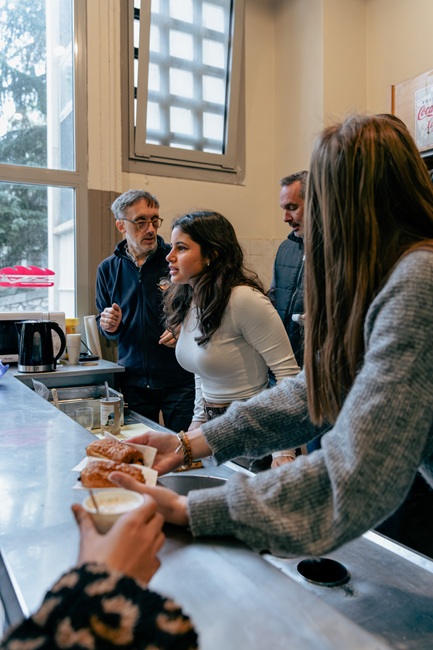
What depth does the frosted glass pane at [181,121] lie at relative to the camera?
379 cm

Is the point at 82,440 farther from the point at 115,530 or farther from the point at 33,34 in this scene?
the point at 33,34

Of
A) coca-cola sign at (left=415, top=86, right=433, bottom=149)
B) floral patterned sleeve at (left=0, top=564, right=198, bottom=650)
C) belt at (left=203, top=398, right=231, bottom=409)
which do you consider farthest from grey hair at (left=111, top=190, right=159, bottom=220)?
floral patterned sleeve at (left=0, top=564, right=198, bottom=650)

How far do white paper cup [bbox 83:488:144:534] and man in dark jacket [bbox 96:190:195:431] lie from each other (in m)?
1.93

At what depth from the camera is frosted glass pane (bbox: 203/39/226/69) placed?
3812 mm

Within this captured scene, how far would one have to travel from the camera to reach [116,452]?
1.00 meters

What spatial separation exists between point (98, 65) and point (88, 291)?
146 cm

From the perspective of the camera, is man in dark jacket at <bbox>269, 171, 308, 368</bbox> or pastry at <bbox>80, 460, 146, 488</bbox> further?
man in dark jacket at <bbox>269, 171, 308, 368</bbox>

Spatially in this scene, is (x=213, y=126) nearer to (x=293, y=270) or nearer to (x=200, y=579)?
(x=293, y=270)

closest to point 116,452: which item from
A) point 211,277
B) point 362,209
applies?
point 362,209

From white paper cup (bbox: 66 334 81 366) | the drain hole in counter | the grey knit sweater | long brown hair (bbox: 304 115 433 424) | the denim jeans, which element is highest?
long brown hair (bbox: 304 115 433 424)

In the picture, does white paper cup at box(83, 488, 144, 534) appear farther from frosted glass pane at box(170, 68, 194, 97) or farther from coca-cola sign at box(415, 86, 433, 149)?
frosted glass pane at box(170, 68, 194, 97)

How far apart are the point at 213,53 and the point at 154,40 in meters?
0.46

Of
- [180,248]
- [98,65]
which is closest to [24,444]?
[180,248]

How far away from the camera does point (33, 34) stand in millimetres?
3324
